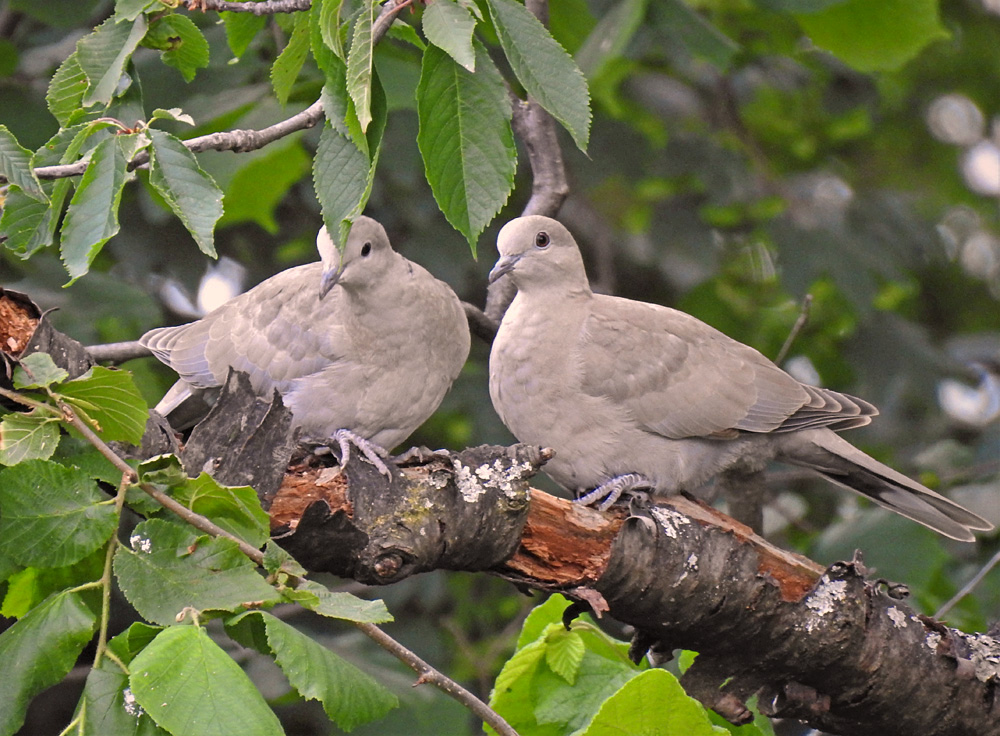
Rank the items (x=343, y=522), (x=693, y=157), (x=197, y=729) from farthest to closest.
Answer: (x=693, y=157)
(x=343, y=522)
(x=197, y=729)

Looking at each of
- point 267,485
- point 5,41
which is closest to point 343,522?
point 267,485

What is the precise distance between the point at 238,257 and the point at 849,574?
320cm

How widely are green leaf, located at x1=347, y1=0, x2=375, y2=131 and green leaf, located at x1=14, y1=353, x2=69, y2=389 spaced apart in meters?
0.55

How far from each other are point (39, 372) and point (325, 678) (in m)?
0.58

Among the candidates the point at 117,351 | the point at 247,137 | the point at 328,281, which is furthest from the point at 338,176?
the point at 117,351

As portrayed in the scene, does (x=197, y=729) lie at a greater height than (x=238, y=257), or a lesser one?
greater

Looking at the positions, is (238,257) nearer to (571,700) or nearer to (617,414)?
(617,414)

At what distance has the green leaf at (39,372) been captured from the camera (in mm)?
1562

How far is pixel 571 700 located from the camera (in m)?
2.22

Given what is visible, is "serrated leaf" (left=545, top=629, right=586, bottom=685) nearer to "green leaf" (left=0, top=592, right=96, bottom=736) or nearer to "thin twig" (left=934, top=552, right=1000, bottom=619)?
"green leaf" (left=0, top=592, right=96, bottom=736)

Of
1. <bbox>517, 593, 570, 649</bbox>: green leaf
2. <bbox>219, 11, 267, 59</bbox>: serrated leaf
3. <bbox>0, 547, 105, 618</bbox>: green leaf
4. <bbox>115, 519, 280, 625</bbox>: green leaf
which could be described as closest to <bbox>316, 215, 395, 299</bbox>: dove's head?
<bbox>219, 11, 267, 59</bbox>: serrated leaf

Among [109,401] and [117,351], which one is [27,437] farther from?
[117,351]

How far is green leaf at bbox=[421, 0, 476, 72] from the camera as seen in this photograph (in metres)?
1.57

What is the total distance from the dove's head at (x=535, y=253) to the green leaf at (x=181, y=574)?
1.91m
